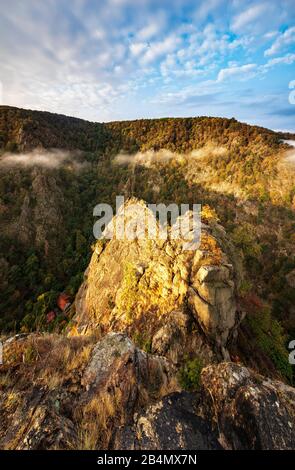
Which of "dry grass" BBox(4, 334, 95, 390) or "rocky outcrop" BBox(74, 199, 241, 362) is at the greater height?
"dry grass" BBox(4, 334, 95, 390)

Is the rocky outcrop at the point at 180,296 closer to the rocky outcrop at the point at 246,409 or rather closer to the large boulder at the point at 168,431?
the rocky outcrop at the point at 246,409

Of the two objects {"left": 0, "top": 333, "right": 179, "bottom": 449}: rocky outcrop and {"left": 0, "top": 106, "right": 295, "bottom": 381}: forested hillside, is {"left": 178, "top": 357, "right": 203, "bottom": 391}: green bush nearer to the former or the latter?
{"left": 0, "top": 333, "right": 179, "bottom": 449}: rocky outcrop

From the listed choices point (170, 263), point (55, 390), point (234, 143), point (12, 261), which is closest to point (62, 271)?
point (12, 261)

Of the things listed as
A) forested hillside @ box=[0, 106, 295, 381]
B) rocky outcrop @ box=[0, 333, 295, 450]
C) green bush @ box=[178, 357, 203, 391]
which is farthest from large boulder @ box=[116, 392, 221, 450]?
forested hillside @ box=[0, 106, 295, 381]

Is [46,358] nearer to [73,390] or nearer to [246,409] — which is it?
[73,390]

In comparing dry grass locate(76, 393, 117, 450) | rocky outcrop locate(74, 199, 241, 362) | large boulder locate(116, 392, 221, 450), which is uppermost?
dry grass locate(76, 393, 117, 450)
